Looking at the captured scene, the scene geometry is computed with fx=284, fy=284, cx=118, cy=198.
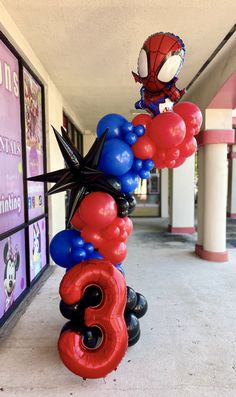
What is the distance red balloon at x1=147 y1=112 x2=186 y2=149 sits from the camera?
6.35 ft

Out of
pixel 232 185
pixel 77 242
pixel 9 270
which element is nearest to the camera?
pixel 77 242

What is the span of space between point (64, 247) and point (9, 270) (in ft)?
3.47

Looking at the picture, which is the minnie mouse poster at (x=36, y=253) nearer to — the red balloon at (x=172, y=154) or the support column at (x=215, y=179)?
the red balloon at (x=172, y=154)

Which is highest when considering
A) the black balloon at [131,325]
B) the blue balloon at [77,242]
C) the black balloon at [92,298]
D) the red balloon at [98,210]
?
the red balloon at [98,210]

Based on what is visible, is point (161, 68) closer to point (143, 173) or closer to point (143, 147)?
point (143, 147)

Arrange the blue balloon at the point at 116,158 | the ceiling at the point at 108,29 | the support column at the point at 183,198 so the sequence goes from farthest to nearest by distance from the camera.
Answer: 1. the support column at the point at 183,198
2. the ceiling at the point at 108,29
3. the blue balloon at the point at 116,158

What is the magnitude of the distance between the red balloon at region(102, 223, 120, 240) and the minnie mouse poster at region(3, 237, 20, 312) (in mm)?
1200

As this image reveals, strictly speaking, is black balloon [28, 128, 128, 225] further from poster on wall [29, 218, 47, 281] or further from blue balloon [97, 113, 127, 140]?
poster on wall [29, 218, 47, 281]

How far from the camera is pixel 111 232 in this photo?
199 cm

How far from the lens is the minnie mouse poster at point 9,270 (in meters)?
2.71

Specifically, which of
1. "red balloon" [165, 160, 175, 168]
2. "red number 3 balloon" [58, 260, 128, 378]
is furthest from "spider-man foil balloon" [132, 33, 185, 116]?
"red number 3 balloon" [58, 260, 128, 378]

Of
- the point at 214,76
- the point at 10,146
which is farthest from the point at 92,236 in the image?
the point at 214,76

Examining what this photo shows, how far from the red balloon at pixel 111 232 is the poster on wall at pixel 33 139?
1709 millimetres

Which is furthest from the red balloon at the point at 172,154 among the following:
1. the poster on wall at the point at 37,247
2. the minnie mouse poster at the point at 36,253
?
the minnie mouse poster at the point at 36,253
